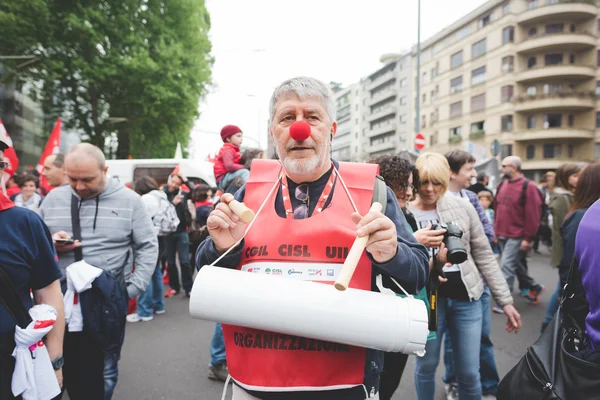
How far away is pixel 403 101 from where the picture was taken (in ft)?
190

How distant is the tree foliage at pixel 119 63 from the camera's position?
15852 millimetres

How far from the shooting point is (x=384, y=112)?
62.4 metres

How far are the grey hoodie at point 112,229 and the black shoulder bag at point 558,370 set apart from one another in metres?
2.23

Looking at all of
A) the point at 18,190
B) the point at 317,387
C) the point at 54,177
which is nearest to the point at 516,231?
the point at 317,387

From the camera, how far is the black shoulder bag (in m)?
1.41

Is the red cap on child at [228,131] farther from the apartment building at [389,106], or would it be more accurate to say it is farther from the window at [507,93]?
the apartment building at [389,106]

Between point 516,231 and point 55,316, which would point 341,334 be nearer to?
point 55,316

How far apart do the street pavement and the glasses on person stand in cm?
256

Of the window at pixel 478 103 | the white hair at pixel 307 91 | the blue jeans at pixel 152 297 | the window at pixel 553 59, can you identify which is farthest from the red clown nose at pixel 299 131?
the window at pixel 478 103

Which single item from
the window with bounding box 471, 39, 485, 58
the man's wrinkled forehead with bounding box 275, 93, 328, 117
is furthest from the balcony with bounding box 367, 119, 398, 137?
the man's wrinkled forehead with bounding box 275, 93, 328, 117

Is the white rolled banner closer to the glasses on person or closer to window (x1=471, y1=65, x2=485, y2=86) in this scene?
the glasses on person

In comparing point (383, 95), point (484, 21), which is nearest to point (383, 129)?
point (383, 95)

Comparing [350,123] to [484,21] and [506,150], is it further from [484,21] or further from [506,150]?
[506,150]

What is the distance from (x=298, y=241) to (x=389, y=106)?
62825 millimetres
